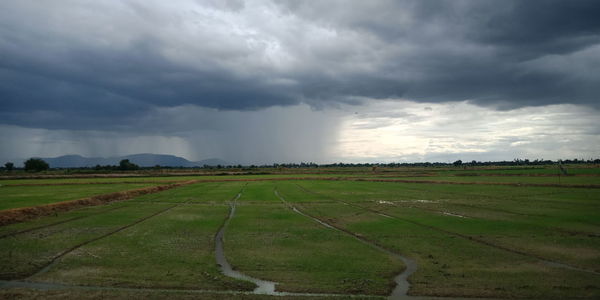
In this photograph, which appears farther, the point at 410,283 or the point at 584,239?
the point at 584,239

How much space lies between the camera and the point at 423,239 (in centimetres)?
1877

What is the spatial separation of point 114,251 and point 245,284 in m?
7.93

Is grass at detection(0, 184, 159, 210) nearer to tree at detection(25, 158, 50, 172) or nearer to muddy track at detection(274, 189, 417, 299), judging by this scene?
muddy track at detection(274, 189, 417, 299)

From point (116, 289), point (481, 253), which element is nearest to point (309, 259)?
point (116, 289)

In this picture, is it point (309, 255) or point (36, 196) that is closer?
point (309, 255)

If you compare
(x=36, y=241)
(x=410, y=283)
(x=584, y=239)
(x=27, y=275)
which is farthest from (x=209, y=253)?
(x=584, y=239)

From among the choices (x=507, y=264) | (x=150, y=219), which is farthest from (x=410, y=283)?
(x=150, y=219)

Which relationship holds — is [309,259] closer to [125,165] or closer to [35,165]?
[125,165]

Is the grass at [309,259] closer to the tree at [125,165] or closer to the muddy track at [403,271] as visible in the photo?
the muddy track at [403,271]

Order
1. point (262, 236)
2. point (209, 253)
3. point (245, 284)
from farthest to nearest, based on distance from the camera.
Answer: point (262, 236), point (209, 253), point (245, 284)

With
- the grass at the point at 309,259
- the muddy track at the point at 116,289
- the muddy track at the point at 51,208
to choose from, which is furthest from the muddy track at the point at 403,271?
the muddy track at the point at 51,208

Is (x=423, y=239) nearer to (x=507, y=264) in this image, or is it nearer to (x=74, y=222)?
(x=507, y=264)

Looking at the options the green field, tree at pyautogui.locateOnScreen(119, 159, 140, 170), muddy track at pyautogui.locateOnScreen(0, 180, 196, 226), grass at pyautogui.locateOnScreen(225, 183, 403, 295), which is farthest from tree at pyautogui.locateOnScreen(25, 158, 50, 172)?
grass at pyautogui.locateOnScreen(225, 183, 403, 295)

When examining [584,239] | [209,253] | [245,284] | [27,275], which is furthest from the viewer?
[584,239]
